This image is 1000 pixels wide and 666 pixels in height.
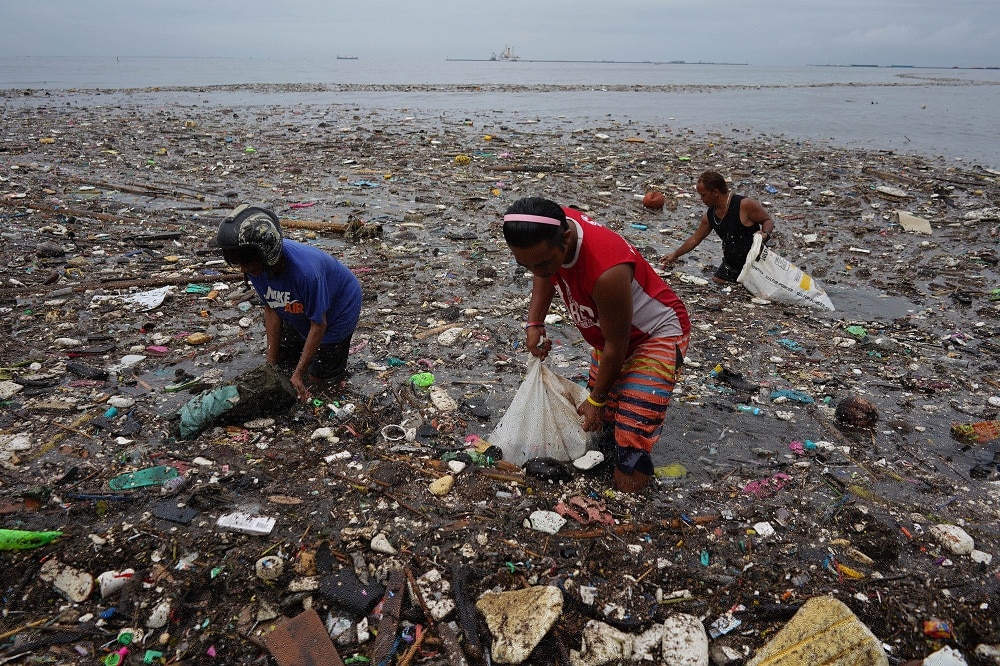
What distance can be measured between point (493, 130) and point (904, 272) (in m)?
10.6

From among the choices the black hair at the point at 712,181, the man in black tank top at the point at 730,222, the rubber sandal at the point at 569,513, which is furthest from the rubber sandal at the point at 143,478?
the black hair at the point at 712,181

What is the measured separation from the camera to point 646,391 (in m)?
2.74

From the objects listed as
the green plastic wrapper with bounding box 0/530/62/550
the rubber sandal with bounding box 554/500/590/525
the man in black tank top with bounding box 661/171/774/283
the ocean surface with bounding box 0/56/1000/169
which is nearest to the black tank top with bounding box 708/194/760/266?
the man in black tank top with bounding box 661/171/774/283

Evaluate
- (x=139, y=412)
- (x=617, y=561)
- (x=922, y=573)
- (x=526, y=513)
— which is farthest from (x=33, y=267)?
(x=922, y=573)

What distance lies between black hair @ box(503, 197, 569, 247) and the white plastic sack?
3.54 metres

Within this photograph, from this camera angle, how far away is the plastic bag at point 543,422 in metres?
2.95

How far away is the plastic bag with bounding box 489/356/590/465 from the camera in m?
2.95

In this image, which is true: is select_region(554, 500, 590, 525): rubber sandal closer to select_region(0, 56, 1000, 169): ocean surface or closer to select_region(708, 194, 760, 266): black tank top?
select_region(708, 194, 760, 266): black tank top

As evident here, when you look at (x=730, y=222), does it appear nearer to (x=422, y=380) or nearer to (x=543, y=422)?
(x=422, y=380)

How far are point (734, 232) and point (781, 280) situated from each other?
2.34ft

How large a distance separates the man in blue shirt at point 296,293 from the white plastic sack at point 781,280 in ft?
11.7

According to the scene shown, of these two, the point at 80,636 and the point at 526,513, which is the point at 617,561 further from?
the point at 80,636

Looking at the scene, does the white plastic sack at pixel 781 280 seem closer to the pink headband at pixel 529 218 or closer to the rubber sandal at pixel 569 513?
the rubber sandal at pixel 569 513

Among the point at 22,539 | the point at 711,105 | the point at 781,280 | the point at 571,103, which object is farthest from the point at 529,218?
the point at 711,105
